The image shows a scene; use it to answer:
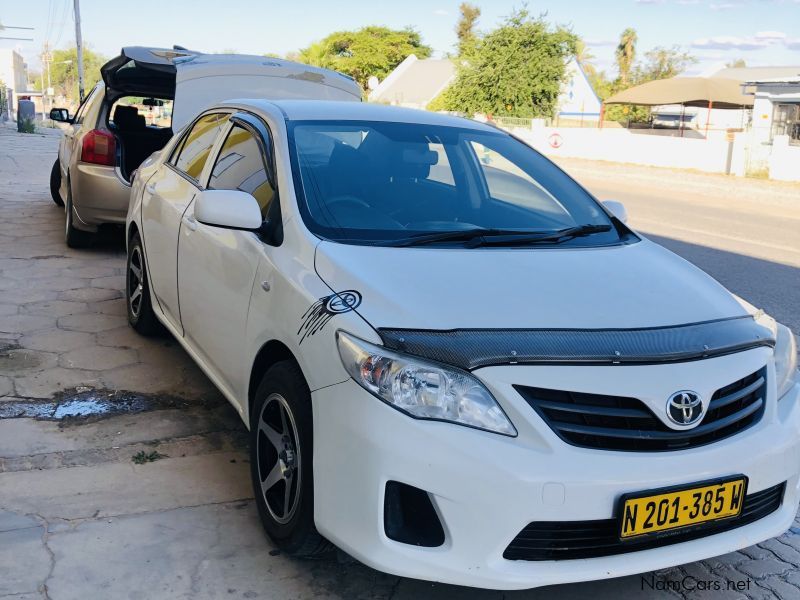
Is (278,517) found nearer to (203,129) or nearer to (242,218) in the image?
(242,218)

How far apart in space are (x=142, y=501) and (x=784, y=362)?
2443 millimetres

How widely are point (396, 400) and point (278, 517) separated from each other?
845mm

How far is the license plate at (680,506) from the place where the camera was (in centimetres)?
246

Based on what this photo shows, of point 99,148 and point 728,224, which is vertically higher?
point 99,148

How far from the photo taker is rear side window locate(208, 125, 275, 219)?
12.1 ft

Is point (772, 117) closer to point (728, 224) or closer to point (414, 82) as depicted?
point (728, 224)

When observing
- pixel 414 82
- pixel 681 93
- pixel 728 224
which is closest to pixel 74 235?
pixel 728 224

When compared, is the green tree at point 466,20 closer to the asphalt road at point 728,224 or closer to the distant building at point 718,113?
the distant building at point 718,113

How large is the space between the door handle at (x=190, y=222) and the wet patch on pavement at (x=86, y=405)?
3.12 feet

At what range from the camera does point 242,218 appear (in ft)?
11.0

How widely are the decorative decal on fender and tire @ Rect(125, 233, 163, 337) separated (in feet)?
8.72

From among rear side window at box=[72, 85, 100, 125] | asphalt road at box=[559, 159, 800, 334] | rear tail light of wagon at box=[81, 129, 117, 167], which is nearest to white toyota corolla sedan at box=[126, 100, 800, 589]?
asphalt road at box=[559, 159, 800, 334]

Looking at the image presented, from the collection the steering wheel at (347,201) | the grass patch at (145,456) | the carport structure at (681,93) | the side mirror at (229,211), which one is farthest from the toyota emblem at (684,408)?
the carport structure at (681,93)

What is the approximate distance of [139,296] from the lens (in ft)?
18.0
